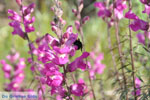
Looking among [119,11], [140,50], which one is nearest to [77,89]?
[140,50]

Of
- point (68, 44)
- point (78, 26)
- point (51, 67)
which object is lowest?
point (51, 67)

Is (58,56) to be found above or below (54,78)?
above

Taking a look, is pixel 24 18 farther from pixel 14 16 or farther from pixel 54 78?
pixel 54 78

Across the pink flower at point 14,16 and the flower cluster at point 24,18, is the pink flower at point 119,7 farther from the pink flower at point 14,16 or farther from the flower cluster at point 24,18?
the pink flower at point 14,16

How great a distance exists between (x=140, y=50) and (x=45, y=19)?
551 centimetres

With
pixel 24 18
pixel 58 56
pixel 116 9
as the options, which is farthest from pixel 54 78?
pixel 116 9

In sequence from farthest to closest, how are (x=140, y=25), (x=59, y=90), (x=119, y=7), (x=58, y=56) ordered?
(x=119, y=7) → (x=140, y=25) → (x=59, y=90) → (x=58, y=56)

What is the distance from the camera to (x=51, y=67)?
2.15 m

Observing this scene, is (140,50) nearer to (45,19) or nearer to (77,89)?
(77,89)

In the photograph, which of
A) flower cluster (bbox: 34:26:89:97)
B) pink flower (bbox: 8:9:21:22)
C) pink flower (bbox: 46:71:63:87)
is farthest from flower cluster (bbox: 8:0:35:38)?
pink flower (bbox: 46:71:63:87)

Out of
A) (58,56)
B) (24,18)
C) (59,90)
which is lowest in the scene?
(59,90)

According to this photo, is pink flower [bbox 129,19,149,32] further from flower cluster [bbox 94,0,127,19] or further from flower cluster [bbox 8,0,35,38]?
flower cluster [bbox 8,0,35,38]

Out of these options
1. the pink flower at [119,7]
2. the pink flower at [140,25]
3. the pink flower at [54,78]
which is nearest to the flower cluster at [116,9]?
the pink flower at [119,7]

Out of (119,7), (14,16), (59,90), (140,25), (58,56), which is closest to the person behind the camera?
(58,56)
